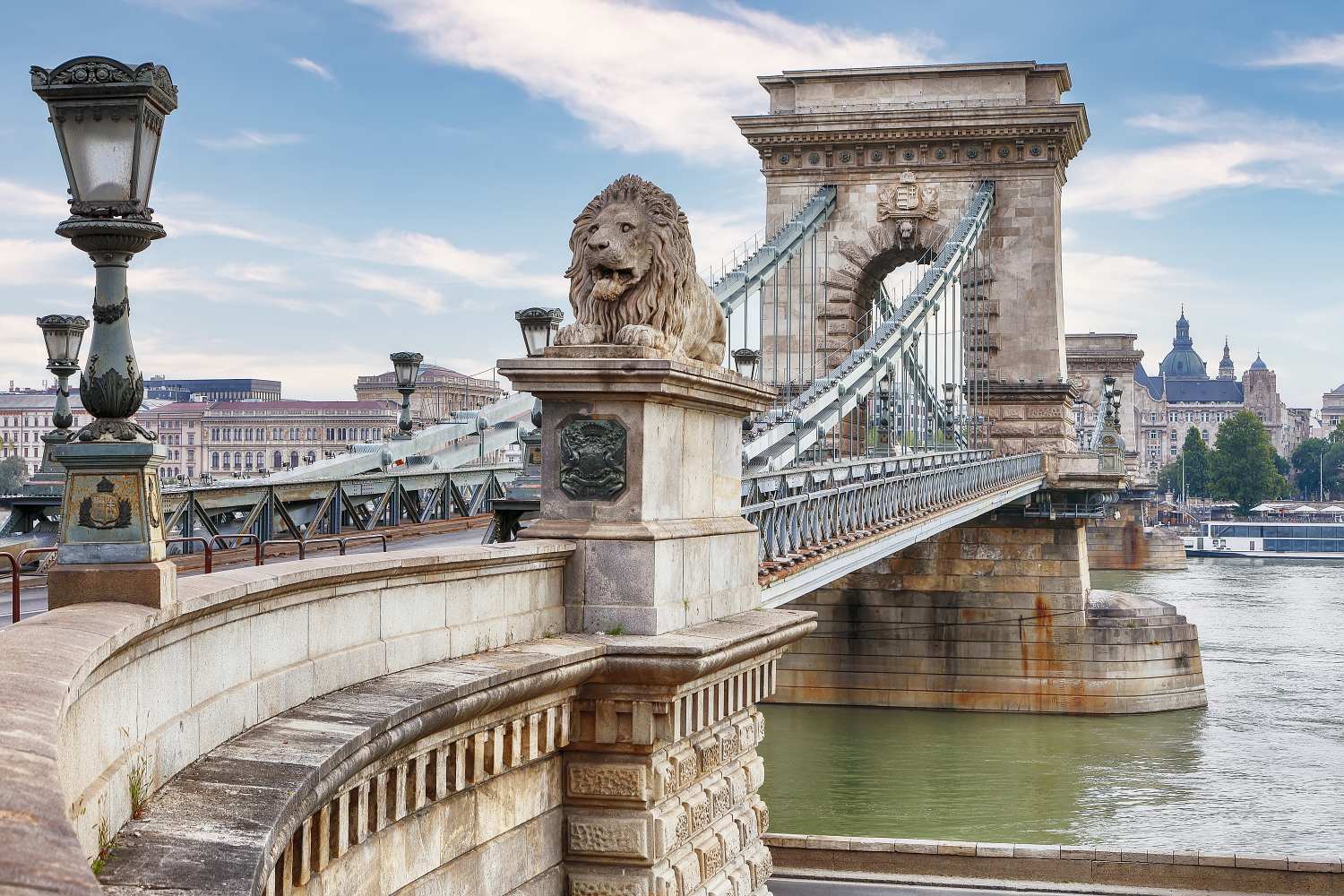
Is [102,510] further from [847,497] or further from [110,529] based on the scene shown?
[847,497]

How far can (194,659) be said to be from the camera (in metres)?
5.88

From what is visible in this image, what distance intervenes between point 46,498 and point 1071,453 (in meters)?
34.0

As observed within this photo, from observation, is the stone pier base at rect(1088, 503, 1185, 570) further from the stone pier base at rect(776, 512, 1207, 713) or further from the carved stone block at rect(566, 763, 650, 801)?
the carved stone block at rect(566, 763, 650, 801)

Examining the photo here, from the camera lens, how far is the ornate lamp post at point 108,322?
5.79m

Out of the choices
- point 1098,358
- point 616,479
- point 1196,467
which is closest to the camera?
point 616,479

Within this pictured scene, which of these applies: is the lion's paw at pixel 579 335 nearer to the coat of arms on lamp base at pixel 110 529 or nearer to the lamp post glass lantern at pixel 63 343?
the coat of arms on lamp base at pixel 110 529

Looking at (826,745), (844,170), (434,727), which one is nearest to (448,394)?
(844,170)

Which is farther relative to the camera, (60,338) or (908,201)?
(908,201)

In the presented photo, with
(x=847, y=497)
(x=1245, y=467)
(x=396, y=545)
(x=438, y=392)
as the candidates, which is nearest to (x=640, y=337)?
(x=396, y=545)

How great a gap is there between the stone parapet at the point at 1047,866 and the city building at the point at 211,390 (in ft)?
95.5

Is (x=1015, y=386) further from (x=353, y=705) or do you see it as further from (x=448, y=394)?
(x=353, y=705)

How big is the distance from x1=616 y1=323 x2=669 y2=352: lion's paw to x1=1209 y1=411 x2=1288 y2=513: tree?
167366 millimetres

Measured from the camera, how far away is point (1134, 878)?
1969 cm

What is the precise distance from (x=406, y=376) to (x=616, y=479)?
16.3 meters
